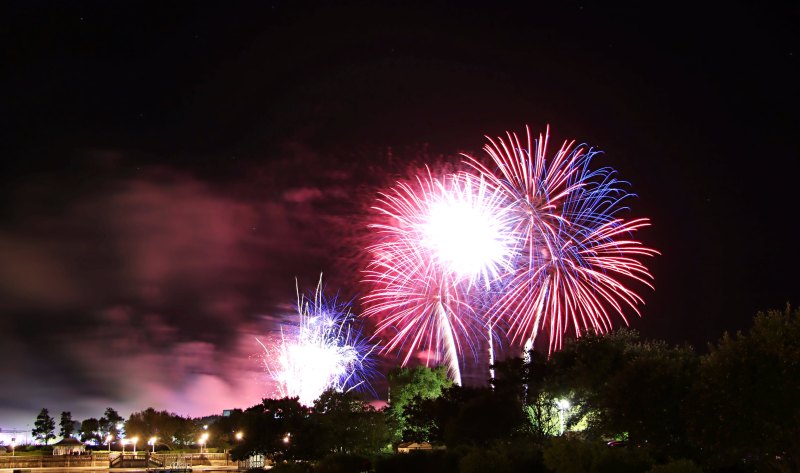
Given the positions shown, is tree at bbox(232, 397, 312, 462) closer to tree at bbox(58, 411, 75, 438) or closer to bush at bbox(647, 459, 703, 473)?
bush at bbox(647, 459, 703, 473)

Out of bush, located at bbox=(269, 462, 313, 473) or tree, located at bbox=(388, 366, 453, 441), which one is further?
tree, located at bbox=(388, 366, 453, 441)

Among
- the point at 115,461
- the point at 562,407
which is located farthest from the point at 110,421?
the point at 562,407

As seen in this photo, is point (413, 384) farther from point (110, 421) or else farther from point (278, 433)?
point (110, 421)

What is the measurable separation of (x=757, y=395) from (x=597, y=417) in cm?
1179

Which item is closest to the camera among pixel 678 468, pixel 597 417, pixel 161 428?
pixel 678 468

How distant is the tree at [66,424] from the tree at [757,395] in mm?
144507

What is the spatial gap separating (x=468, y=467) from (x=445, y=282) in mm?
17802

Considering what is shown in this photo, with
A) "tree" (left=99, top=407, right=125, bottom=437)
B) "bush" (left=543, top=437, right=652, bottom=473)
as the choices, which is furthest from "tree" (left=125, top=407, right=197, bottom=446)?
"bush" (left=543, top=437, right=652, bottom=473)

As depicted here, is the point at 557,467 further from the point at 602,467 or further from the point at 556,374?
the point at 556,374

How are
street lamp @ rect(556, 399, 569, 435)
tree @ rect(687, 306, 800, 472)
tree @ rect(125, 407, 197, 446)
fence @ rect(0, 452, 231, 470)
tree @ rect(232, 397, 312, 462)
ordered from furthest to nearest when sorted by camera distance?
tree @ rect(125, 407, 197, 446), fence @ rect(0, 452, 231, 470), tree @ rect(232, 397, 312, 462), street lamp @ rect(556, 399, 569, 435), tree @ rect(687, 306, 800, 472)

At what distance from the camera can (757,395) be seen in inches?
912

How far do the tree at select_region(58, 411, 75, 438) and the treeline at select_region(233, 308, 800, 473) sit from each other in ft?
364

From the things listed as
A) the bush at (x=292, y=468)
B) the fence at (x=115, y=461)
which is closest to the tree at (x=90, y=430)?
the fence at (x=115, y=461)

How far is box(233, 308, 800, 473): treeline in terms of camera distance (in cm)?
2333
